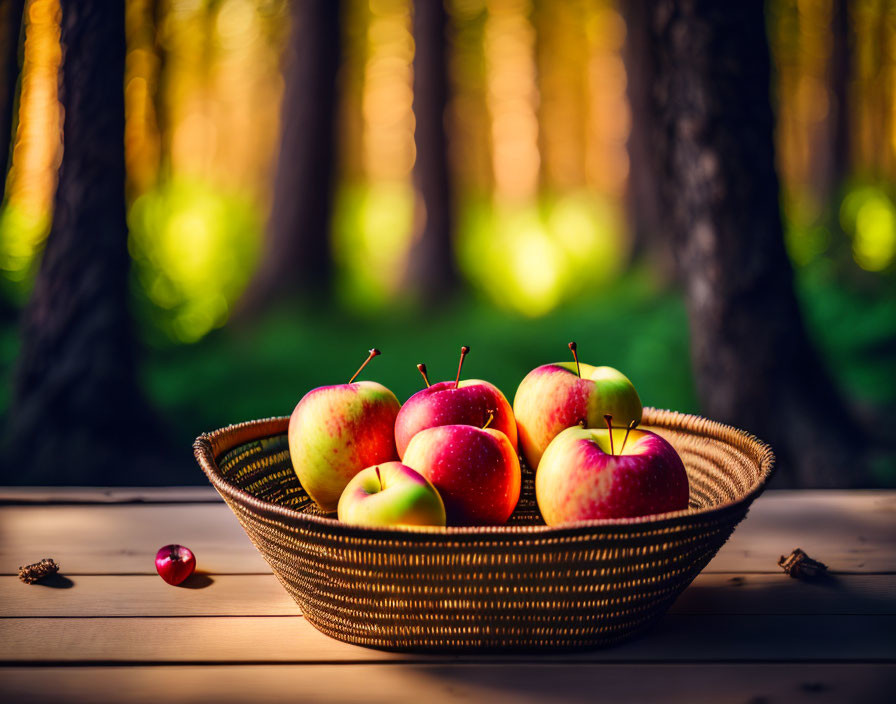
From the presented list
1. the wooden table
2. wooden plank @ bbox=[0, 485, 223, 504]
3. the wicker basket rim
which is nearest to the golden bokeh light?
wooden plank @ bbox=[0, 485, 223, 504]

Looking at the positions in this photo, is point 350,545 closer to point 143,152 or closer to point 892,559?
point 892,559

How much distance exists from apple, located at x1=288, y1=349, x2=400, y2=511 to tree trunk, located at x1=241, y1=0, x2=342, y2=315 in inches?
93.5

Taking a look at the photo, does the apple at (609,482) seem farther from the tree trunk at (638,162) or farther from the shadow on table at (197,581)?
the tree trunk at (638,162)

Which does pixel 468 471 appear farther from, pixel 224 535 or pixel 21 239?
pixel 21 239

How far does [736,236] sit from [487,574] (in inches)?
69.3

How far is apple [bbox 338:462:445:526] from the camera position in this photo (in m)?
0.83

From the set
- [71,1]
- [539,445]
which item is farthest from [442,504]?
[71,1]

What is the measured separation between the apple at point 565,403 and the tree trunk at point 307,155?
7.92 ft

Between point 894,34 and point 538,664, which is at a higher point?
point 894,34

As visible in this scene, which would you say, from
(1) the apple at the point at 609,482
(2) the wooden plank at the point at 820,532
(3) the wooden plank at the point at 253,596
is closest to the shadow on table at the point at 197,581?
(3) the wooden plank at the point at 253,596

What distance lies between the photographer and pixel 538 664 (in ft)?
2.60

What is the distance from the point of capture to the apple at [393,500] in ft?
2.71

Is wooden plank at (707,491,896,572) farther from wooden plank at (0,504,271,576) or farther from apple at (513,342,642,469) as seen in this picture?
wooden plank at (0,504,271,576)

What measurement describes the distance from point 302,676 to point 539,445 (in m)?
0.51
